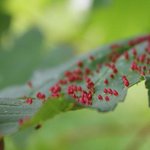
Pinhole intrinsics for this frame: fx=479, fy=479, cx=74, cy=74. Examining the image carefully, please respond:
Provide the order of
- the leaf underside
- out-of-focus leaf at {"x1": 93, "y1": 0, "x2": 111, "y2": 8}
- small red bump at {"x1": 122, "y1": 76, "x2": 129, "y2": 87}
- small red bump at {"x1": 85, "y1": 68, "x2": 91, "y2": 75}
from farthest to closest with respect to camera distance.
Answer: out-of-focus leaf at {"x1": 93, "y1": 0, "x2": 111, "y2": 8}
small red bump at {"x1": 85, "y1": 68, "x2": 91, "y2": 75}
small red bump at {"x1": 122, "y1": 76, "x2": 129, "y2": 87}
the leaf underside

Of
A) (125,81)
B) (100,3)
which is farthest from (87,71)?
(100,3)

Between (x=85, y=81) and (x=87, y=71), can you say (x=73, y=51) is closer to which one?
(x=87, y=71)

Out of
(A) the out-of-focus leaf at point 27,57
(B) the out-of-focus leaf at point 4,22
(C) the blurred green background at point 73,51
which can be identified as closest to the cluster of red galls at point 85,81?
(C) the blurred green background at point 73,51

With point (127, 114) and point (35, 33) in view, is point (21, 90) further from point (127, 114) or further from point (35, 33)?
point (35, 33)

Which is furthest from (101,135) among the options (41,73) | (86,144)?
(41,73)

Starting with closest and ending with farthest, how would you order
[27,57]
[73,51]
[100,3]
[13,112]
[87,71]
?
[13,112] < [87,71] < [100,3] < [27,57] < [73,51]

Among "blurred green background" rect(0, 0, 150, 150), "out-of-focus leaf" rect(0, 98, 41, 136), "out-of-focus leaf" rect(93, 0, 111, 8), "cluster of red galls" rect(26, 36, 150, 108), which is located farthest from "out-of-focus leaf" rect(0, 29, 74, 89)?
"out-of-focus leaf" rect(0, 98, 41, 136)

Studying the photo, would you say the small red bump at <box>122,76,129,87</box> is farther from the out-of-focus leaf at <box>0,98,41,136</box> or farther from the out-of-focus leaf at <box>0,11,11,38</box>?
the out-of-focus leaf at <box>0,11,11,38</box>
